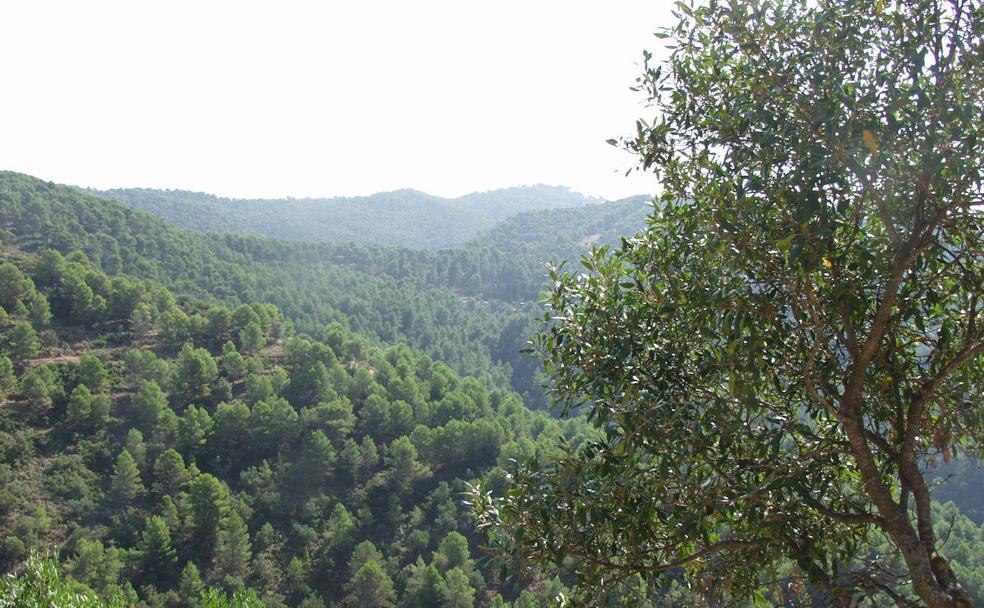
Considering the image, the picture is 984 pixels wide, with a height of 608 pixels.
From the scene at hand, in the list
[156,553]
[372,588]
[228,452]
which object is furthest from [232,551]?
[228,452]

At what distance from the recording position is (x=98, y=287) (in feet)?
176

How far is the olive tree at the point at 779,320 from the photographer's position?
3186 millimetres

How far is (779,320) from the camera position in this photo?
3.62m

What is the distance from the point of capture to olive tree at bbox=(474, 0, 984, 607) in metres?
3.19

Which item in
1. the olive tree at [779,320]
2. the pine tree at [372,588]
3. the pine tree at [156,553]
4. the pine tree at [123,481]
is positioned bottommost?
the pine tree at [372,588]

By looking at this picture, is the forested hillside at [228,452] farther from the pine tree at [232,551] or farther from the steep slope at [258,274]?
the steep slope at [258,274]

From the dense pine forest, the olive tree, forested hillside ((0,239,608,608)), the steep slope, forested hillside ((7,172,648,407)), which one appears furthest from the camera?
forested hillside ((7,172,648,407))

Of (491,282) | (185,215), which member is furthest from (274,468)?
(185,215)

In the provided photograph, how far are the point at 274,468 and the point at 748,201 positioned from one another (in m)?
45.7

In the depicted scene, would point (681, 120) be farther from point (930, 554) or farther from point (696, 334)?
point (930, 554)

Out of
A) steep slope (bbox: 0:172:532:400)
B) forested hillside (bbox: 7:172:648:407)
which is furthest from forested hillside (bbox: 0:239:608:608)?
steep slope (bbox: 0:172:532:400)

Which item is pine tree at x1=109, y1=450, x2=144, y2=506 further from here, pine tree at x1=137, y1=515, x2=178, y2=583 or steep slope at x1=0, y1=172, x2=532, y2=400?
steep slope at x1=0, y1=172, x2=532, y2=400

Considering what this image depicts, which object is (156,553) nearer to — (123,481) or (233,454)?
(123,481)

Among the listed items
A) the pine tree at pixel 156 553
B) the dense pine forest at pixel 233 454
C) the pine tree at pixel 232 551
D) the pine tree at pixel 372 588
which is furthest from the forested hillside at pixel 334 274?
the pine tree at pixel 156 553
